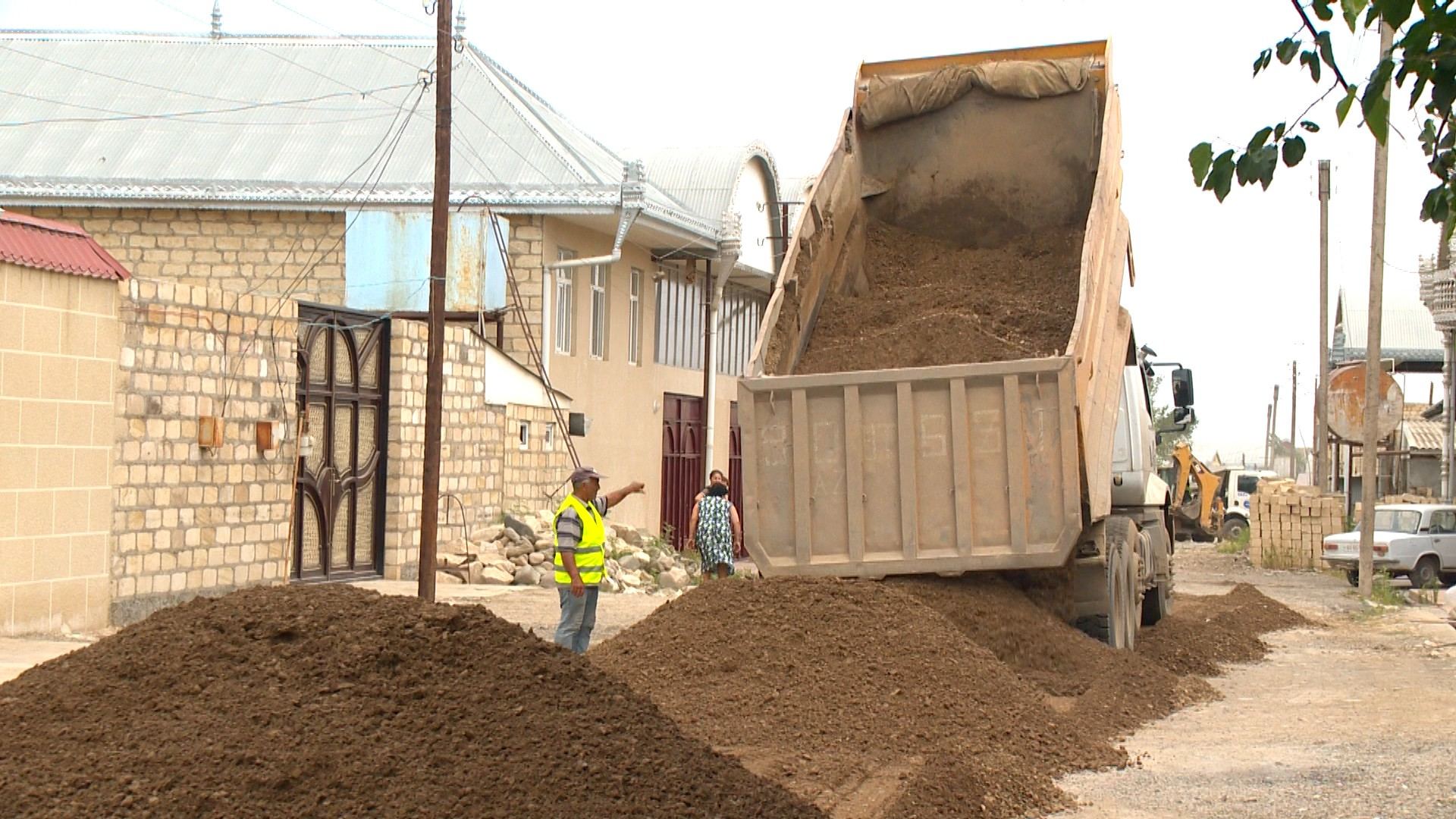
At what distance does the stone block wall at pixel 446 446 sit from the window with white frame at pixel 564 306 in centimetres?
260

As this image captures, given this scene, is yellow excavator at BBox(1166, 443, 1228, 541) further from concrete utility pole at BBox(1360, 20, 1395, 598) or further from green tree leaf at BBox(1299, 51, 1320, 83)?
green tree leaf at BBox(1299, 51, 1320, 83)

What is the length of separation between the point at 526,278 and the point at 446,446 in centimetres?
385

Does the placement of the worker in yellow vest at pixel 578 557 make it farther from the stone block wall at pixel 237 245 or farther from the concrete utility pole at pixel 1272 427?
the concrete utility pole at pixel 1272 427

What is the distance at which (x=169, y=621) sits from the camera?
6840 millimetres

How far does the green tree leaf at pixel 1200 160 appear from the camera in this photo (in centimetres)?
426

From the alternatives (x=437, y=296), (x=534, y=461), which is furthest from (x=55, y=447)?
(x=534, y=461)

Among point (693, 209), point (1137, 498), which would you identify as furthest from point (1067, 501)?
point (693, 209)

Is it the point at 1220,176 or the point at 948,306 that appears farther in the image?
the point at 948,306

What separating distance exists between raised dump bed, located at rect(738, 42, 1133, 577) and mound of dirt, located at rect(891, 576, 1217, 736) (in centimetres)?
34

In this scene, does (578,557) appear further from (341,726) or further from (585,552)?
(341,726)

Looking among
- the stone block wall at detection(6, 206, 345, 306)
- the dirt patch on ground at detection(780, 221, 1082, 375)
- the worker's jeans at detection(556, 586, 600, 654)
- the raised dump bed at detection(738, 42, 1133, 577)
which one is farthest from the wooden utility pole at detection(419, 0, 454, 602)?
the stone block wall at detection(6, 206, 345, 306)

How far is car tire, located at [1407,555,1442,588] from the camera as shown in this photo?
82.5 ft

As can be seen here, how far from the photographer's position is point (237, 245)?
23375mm

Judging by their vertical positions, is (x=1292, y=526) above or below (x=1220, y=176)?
below
